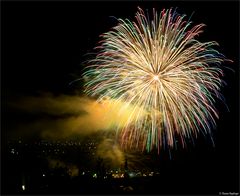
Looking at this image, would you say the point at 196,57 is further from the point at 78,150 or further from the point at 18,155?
the point at 78,150

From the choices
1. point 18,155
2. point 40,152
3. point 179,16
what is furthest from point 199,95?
point 40,152

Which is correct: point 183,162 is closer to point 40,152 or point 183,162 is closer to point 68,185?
point 68,185

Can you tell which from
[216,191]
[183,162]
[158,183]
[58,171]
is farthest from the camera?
[58,171]

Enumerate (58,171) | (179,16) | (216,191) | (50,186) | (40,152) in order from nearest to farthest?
(179,16)
(216,191)
(50,186)
(58,171)
(40,152)

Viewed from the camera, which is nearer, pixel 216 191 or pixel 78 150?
pixel 216 191

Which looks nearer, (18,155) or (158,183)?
(158,183)

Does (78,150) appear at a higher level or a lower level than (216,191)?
higher

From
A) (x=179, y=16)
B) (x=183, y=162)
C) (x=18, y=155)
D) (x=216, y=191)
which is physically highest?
(x=179, y=16)

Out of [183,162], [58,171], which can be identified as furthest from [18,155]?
[183,162]

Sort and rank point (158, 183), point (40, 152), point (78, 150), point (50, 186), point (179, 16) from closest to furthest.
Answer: point (179, 16) < point (158, 183) < point (50, 186) < point (40, 152) < point (78, 150)
